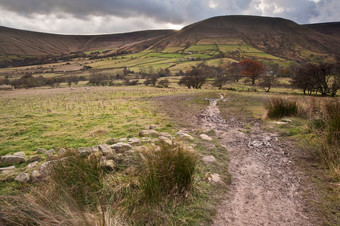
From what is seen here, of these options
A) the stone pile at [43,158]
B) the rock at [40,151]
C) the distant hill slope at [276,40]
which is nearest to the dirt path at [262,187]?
the stone pile at [43,158]

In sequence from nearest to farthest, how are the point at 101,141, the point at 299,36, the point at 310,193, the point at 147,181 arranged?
1. the point at 147,181
2. the point at 310,193
3. the point at 101,141
4. the point at 299,36

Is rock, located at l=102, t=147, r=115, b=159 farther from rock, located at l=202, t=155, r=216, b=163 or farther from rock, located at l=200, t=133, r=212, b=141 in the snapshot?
rock, located at l=200, t=133, r=212, b=141

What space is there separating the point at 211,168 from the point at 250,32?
731 ft

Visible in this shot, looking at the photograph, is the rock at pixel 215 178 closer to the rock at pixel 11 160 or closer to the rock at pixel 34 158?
the rock at pixel 34 158

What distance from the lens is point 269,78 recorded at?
3356 cm

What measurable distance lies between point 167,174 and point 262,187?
2416mm

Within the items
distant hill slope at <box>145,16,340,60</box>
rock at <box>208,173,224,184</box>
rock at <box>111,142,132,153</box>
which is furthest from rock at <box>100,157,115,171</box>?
distant hill slope at <box>145,16,340,60</box>

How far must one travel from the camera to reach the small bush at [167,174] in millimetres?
3078

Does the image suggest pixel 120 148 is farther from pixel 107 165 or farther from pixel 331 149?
pixel 331 149

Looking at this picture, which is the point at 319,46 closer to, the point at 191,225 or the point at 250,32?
the point at 250,32

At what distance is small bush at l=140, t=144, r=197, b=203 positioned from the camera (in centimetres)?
308

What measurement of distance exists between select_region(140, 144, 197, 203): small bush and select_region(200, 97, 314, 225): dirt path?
2.87ft

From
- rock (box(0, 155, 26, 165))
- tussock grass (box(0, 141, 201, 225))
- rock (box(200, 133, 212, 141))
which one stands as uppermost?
tussock grass (box(0, 141, 201, 225))

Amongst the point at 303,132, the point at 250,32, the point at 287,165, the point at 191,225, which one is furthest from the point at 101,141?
the point at 250,32
